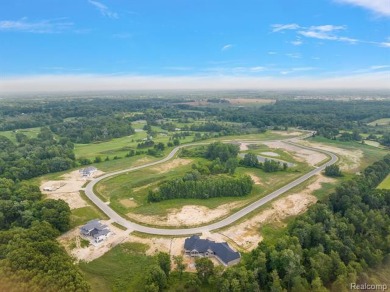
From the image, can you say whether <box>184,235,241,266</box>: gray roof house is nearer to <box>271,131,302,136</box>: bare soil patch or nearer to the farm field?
the farm field

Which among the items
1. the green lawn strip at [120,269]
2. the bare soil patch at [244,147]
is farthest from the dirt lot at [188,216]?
the bare soil patch at [244,147]

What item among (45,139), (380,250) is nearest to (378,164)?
(380,250)

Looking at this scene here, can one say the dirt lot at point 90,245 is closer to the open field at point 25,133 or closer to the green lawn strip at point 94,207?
the green lawn strip at point 94,207

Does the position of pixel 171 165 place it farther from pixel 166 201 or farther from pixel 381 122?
pixel 381 122

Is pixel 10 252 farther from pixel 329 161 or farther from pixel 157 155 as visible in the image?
pixel 329 161

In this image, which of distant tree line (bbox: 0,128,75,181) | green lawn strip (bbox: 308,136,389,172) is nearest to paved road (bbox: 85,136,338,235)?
distant tree line (bbox: 0,128,75,181)
